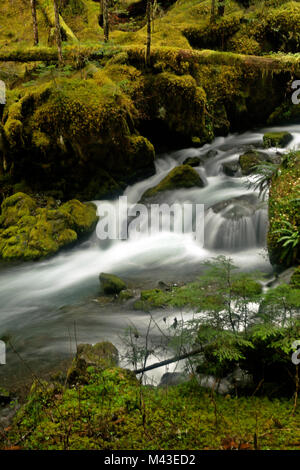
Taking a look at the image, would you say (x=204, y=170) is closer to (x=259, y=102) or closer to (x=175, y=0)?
(x=259, y=102)

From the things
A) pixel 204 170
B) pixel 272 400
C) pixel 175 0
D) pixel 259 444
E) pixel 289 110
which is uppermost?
pixel 175 0

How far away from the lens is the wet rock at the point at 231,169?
11672 mm

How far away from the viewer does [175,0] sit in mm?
22344

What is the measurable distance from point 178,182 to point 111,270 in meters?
4.16

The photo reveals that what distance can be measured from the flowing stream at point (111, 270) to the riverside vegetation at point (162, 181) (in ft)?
1.63

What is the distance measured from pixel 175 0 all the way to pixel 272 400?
83.9 feet

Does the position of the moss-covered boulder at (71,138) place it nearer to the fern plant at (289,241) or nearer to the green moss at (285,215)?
the green moss at (285,215)

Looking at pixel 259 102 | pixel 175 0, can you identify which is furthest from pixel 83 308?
pixel 175 0

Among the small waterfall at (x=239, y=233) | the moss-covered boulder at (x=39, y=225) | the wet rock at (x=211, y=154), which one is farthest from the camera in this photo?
the wet rock at (x=211, y=154)

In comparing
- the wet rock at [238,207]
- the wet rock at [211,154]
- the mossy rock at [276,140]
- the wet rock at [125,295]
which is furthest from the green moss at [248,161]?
the wet rock at [125,295]

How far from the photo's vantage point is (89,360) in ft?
12.6

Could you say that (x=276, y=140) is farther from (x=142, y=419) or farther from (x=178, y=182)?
(x=142, y=419)

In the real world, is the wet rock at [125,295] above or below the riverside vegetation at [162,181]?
below

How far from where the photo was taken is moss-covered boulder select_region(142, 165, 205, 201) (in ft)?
36.5
